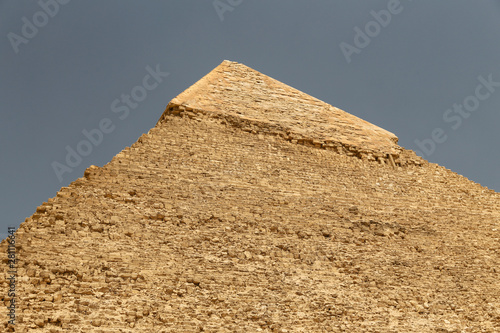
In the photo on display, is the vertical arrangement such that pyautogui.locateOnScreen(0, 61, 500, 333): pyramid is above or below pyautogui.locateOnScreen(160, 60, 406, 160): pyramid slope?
below

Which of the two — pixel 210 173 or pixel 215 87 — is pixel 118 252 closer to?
pixel 210 173

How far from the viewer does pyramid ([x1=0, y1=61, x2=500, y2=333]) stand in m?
5.65

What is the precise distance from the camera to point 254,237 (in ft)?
22.0

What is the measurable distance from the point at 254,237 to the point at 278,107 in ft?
10.9

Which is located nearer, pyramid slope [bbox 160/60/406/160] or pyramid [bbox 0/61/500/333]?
pyramid [bbox 0/61/500/333]

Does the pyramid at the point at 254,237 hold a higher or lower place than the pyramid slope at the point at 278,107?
lower

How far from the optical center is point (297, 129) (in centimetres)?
884

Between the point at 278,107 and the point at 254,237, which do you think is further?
the point at 278,107

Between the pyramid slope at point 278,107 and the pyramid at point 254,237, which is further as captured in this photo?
the pyramid slope at point 278,107

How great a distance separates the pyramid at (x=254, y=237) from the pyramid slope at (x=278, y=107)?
4cm

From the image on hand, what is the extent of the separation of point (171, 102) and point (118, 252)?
3.33 m

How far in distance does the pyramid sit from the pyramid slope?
43 mm

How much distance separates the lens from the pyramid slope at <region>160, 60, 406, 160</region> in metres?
8.82

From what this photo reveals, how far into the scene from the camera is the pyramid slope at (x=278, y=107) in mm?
8820
